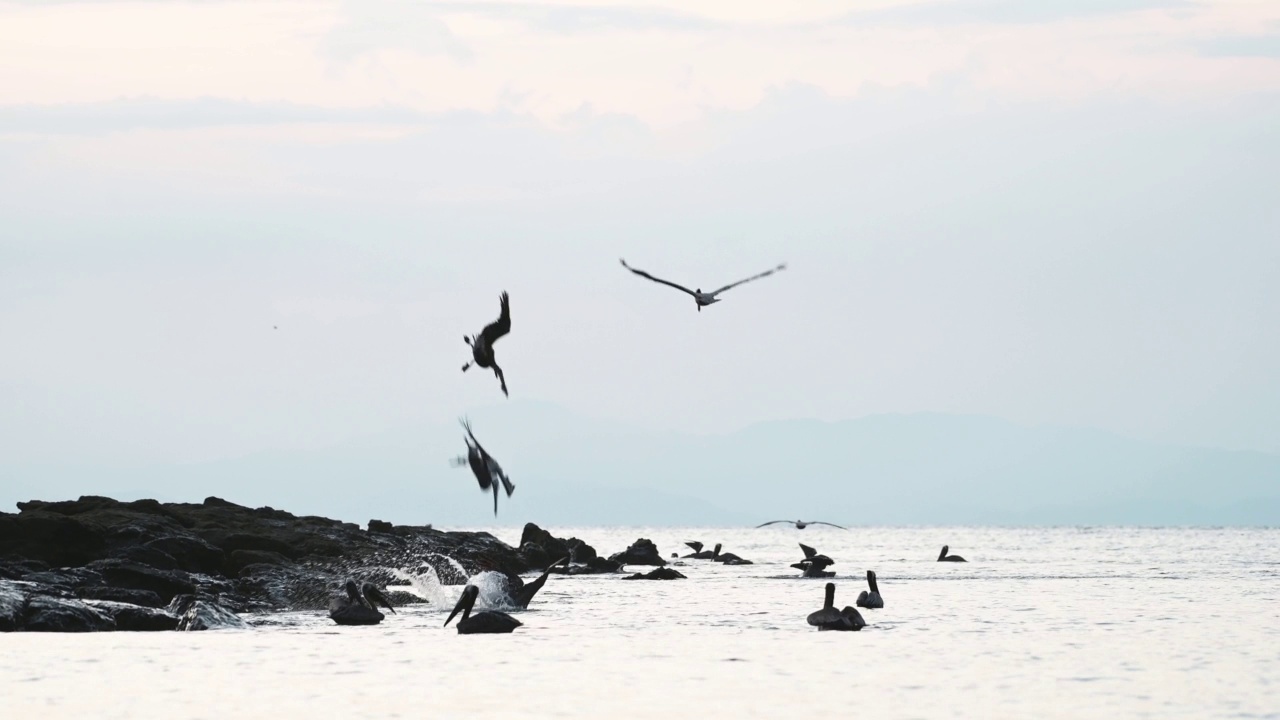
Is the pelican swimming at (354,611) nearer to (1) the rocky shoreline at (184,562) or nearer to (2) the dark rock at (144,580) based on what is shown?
(1) the rocky shoreline at (184,562)

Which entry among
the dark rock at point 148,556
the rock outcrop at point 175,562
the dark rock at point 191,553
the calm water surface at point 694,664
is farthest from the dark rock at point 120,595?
the dark rock at point 191,553

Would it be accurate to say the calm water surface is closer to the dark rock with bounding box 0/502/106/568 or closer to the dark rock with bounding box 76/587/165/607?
the dark rock with bounding box 76/587/165/607

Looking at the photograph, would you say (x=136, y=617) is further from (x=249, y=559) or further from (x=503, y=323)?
(x=249, y=559)

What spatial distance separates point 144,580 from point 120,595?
153 centimetres

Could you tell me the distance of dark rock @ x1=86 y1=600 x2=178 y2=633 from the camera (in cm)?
2952

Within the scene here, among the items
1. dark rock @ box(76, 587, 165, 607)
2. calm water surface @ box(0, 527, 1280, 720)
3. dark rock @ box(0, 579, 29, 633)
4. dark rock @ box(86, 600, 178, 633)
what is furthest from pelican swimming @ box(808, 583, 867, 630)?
dark rock @ box(0, 579, 29, 633)

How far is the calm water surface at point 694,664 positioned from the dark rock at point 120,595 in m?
2.18

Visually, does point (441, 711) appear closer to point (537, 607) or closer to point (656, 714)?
point (656, 714)

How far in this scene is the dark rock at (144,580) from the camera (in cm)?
3294

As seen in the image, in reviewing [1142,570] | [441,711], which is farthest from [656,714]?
[1142,570]

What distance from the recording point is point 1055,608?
37500 mm

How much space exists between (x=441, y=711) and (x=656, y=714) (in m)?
2.59

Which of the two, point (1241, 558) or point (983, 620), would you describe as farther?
point (1241, 558)

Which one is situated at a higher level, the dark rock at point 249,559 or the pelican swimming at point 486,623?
the dark rock at point 249,559
